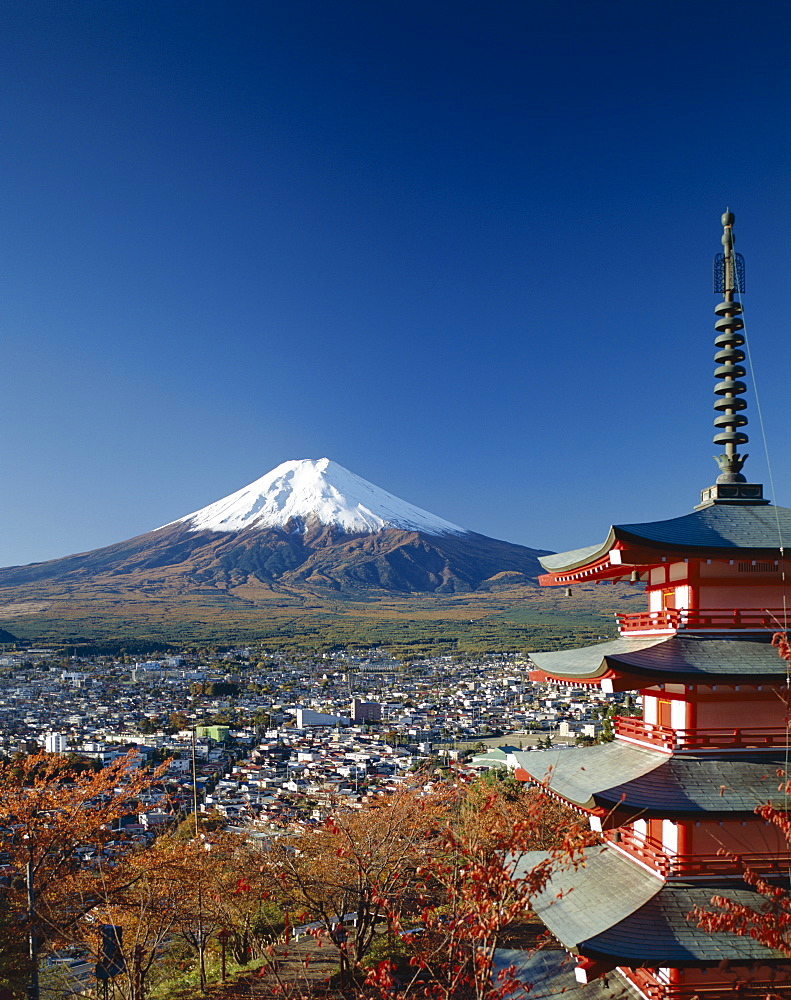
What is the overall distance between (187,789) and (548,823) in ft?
75.3

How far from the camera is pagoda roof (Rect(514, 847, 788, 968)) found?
7027 mm

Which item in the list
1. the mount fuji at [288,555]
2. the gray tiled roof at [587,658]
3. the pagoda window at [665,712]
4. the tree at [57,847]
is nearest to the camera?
the gray tiled roof at [587,658]

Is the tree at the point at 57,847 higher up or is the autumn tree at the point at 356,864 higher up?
the tree at the point at 57,847

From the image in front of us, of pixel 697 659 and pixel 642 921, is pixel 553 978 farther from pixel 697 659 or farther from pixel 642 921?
pixel 697 659

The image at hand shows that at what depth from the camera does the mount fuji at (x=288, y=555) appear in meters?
153

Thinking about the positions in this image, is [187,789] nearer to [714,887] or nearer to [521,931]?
[521,931]

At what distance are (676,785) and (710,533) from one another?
2694mm

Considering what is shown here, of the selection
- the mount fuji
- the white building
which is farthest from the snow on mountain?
the white building

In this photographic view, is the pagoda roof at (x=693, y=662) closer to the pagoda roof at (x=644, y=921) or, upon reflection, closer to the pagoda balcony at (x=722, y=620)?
the pagoda balcony at (x=722, y=620)

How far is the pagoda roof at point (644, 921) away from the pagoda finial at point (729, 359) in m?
4.66

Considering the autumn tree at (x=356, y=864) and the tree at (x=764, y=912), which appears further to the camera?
the autumn tree at (x=356, y=864)

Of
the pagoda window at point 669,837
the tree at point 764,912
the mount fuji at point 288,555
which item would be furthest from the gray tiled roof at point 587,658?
the mount fuji at point 288,555

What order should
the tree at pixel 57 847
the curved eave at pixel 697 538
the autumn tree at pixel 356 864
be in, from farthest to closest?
1. the autumn tree at pixel 356 864
2. the tree at pixel 57 847
3. the curved eave at pixel 697 538

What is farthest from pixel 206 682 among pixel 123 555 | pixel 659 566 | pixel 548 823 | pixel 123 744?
pixel 123 555
